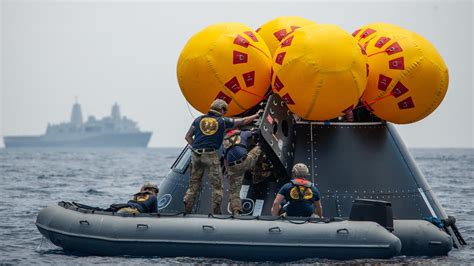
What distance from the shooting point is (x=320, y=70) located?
12.8 metres

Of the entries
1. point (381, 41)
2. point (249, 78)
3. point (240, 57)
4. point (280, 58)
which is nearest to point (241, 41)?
point (240, 57)

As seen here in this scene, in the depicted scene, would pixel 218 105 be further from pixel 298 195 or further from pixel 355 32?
pixel 355 32

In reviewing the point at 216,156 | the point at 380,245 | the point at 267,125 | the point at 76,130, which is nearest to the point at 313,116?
the point at 267,125

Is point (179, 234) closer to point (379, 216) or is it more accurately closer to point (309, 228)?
point (309, 228)

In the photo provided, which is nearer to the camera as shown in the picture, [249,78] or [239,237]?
[239,237]

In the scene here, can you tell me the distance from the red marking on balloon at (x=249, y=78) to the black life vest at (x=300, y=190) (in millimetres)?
1844

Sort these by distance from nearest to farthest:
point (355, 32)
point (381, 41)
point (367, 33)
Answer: point (381, 41), point (367, 33), point (355, 32)

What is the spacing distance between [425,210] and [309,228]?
8.32ft

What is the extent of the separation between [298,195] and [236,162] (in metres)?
1.06

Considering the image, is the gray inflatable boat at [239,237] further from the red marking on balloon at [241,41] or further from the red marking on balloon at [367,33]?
the red marking on balloon at [367,33]

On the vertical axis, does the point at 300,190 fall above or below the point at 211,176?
below

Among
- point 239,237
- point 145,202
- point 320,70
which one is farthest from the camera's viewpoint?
point 145,202

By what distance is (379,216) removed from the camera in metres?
12.2

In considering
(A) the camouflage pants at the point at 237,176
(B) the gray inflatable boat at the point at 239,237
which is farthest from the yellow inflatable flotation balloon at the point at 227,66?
(B) the gray inflatable boat at the point at 239,237
